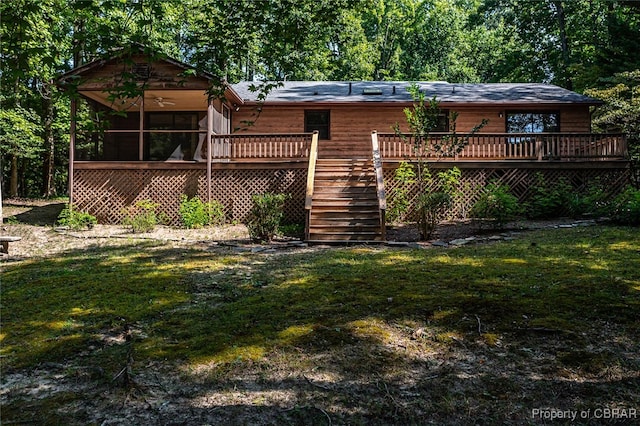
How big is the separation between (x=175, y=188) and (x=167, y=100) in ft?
13.7

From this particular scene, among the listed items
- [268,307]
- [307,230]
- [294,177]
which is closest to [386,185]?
[294,177]

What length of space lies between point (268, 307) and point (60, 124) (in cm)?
2198

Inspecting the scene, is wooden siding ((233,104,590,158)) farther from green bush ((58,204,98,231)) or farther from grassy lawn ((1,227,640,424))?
grassy lawn ((1,227,640,424))

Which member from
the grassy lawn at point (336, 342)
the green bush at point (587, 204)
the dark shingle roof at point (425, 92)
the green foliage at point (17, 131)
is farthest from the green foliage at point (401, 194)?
the green foliage at point (17, 131)

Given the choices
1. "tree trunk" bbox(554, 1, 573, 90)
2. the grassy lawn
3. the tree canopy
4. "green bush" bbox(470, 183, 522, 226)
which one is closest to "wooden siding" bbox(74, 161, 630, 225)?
"green bush" bbox(470, 183, 522, 226)

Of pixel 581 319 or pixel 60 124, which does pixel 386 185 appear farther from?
pixel 60 124

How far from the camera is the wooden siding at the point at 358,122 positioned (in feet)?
59.4

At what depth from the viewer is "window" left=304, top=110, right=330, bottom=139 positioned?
18.3 meters

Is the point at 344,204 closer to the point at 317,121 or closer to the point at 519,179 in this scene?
the point at 519,179

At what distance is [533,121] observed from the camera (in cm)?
1845

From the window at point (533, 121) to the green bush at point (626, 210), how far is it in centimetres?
763

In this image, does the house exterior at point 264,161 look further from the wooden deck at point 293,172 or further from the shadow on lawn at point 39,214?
the shadow on lawn at point 39,214

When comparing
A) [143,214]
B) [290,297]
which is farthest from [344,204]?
[290,297]

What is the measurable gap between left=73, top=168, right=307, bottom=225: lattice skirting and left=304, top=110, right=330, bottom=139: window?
4.27 metres
